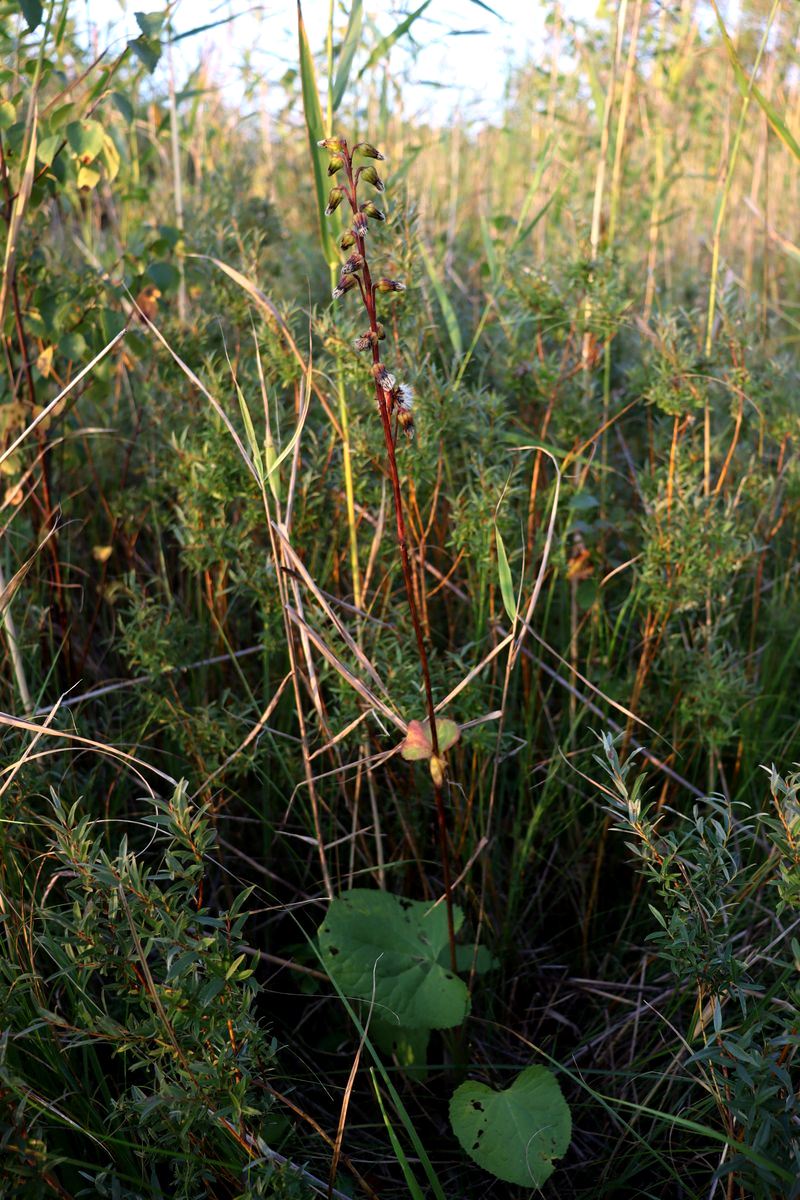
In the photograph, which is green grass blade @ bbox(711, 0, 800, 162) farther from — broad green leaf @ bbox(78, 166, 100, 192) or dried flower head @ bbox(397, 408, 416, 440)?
broad green leaf @ bbox(78, 166, 100, 192)

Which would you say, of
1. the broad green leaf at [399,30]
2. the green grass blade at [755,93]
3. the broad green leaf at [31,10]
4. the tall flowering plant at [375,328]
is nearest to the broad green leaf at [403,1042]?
the tall flowering plant at [375,328]

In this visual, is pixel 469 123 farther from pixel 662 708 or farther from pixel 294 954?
A: pixel 294 954

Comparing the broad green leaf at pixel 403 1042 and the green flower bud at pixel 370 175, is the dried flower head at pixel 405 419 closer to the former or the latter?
the green flower bud at pixel 370 175

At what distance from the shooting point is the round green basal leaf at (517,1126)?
45.0 inches

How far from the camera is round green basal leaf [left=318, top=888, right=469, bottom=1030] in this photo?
127 cm

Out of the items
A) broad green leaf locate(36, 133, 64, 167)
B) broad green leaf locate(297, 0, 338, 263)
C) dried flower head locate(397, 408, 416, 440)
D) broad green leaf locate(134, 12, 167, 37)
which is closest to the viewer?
dried flower head locate(397, 408, 416, 440)

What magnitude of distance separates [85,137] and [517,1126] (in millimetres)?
1621

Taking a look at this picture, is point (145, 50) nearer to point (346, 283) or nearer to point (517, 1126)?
point (346, 283)

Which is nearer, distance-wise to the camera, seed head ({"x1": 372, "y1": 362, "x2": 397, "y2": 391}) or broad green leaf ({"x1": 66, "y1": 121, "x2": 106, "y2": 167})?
seed head ({"x1": 372, "y1": 362, "x2": 397, "y2": 391})

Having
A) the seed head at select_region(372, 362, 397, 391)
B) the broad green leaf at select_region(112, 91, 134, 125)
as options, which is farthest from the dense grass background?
the seed head at select_region(372, 362, 397, 391)

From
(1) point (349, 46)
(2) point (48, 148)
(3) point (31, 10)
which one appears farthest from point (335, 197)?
(2) point (48, 148)

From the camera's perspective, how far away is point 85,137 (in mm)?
1597

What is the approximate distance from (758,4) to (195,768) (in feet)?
17.4

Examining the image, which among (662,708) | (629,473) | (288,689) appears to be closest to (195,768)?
(288,689)
